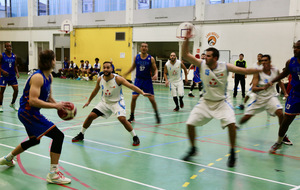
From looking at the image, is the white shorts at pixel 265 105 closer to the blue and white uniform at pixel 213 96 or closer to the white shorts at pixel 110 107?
the blue and white uniform at pixel 213 96

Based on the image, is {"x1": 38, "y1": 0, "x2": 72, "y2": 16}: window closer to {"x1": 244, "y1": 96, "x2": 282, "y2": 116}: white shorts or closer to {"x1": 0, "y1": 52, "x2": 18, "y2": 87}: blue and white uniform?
{"x1": 0, "y1": 52, "x2": 18, "y2": 87}: blue and white uniform

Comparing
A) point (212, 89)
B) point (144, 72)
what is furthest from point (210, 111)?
point (144, 72)

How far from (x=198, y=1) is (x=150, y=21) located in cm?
415

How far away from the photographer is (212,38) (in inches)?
811

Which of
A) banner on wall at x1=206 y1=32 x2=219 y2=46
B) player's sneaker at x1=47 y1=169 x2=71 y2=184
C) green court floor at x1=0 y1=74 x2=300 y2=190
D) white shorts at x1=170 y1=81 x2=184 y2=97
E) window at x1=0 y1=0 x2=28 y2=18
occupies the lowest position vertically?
green court floor at x1=0 y1=74 x2=300 y2=190

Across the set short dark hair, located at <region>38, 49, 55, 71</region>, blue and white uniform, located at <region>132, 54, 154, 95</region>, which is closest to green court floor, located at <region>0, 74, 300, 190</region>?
blue and white uniform, located at <region>132, 54, 154, 95</region>

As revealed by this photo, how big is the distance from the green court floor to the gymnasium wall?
1727 cm

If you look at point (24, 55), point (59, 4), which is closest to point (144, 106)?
point (59, 4)

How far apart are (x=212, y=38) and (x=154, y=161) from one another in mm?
16445

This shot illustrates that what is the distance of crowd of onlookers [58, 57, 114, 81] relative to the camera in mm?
25281

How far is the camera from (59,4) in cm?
2922

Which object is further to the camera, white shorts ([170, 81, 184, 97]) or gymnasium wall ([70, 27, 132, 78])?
gymnasium wall ([70, 27, 132, 78])

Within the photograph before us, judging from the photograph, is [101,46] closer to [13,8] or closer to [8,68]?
[13,8]

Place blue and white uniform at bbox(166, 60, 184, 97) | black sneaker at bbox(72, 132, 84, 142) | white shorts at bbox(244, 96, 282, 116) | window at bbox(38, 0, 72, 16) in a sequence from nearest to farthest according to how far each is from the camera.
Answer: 1. black sneaker at bbox(72, 132, 84, 142)
2. white shorts at bbox(244, 96, 282, 116)
3. blue and white uniform at bbox(166, 60, 184, 97)
4. window at bbox(38, 0, 72, 16)
